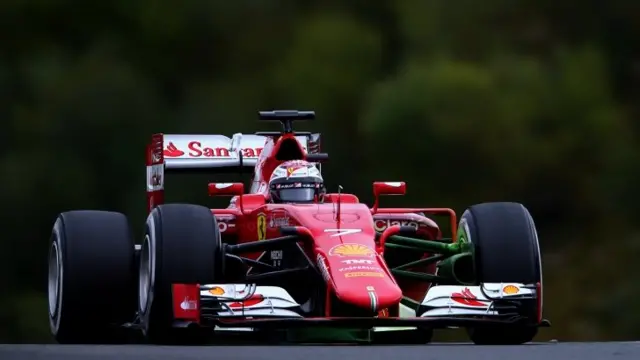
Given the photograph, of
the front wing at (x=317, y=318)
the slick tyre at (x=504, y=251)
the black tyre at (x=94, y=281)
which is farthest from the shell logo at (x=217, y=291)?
the slick tyre at (x=504, y=251)

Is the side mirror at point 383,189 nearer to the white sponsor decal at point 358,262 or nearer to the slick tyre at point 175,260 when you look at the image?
the white sponsor decal at point 358,262

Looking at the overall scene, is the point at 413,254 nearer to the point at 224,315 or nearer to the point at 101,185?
the point at 224,315

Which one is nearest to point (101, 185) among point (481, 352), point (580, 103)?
point (580, 103)

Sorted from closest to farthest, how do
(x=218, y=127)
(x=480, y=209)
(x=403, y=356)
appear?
(x=403, y=356)
(x=480, y=209)
(x=218, y=127)

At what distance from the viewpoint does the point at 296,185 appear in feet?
45.4

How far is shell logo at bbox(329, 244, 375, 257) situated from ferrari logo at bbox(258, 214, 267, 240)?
3.60 ft

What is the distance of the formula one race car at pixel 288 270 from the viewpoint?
39.5 feet

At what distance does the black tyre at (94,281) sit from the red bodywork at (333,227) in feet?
2.77

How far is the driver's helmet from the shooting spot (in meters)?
13.8

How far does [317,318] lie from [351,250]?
2.74 feet

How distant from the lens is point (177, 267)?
1230 cm

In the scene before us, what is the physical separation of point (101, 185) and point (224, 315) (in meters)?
19.2

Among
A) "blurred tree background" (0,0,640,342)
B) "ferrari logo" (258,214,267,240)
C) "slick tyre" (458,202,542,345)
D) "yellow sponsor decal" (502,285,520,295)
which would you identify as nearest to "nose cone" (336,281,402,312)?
"yellow sponsor decal" (502,285,520,295)

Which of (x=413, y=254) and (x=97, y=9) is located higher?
(x=97, y=9)
